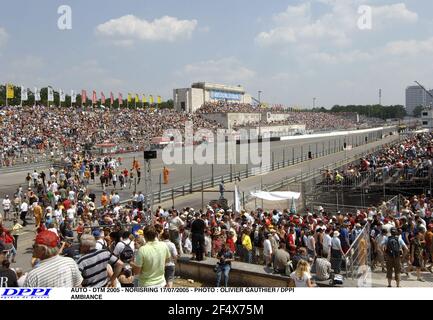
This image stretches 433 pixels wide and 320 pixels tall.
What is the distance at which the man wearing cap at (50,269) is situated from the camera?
384 centimetres

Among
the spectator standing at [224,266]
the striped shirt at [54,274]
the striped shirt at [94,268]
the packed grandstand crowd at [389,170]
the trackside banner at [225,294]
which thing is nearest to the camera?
the trackside banner at [225,294]

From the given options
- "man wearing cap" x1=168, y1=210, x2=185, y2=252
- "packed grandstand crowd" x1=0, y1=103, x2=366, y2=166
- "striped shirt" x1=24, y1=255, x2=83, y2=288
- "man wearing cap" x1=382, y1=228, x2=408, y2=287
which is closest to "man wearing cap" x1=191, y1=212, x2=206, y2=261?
"man wearing cap" x1=168, y1=210, x2=185, y2=252

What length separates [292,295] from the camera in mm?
3145

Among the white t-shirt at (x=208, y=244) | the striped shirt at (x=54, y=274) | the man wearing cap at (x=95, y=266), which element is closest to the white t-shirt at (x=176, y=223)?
the white t-shirt at (x=208, y=244)

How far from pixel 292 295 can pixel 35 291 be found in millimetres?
1871

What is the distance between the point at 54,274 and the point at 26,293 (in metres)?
0.61

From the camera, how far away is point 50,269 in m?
3.92

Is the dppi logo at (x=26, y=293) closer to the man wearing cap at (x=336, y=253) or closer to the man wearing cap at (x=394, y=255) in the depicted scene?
the man wearing cap at (x=336, y=253)

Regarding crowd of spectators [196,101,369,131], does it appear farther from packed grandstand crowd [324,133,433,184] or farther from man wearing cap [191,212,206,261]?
man wearing cap [191,212,206,261]

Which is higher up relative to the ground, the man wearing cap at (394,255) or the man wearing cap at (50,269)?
the man wearing cap at (50,269)

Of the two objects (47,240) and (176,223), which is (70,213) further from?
(47,240)

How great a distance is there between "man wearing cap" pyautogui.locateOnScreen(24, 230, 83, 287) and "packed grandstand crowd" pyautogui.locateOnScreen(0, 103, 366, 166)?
1414 inches

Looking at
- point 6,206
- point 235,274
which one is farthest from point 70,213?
point 235,274

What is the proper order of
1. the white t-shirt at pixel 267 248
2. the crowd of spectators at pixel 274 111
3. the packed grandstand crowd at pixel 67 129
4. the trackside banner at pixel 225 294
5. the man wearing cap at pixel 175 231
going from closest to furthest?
the trackside banner at pixel 225 294 < the white t-shirt at pixel 267 248 < the man wearing cap at pixel 175 231 < the packed grandstand crowd at pixel 67 129 < the crowd of spectators at pixel 274 111
